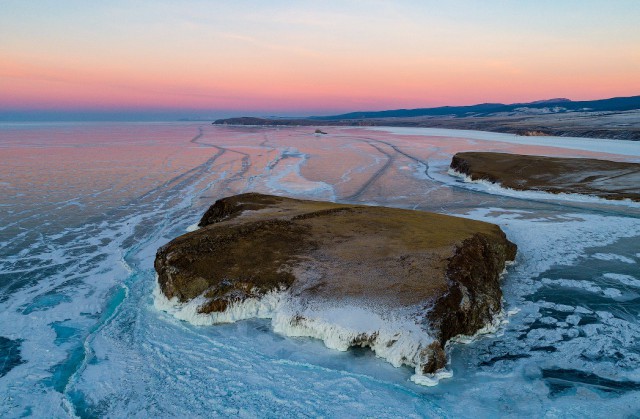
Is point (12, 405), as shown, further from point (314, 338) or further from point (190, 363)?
point (314, 338)

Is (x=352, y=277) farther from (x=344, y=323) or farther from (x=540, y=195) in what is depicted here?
(x=540, y=195)

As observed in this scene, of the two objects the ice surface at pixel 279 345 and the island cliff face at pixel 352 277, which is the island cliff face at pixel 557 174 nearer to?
the ice surface at pixel 279 345

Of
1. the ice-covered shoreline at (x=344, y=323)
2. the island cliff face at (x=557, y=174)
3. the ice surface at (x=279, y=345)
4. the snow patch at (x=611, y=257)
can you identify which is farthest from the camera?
the island cliff face at (x=557, y=174)

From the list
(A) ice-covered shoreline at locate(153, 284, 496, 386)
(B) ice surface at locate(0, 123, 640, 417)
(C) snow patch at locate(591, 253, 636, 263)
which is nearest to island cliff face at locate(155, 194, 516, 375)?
(A) ice-covered shoreline at locate(153, 284, 496, 386)

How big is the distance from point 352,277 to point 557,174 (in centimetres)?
3583

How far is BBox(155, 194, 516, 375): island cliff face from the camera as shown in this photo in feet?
38.5

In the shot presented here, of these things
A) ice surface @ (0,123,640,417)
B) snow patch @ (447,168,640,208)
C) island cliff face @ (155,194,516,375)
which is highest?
island cliff face @ (155,194,516,375)

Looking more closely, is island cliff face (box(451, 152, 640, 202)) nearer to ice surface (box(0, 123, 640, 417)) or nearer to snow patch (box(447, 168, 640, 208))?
snow patch (box(447, 168, 640, 208))

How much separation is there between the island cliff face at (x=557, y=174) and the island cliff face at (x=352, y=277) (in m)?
19.9

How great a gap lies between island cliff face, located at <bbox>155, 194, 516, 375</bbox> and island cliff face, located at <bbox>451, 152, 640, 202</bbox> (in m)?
19.9

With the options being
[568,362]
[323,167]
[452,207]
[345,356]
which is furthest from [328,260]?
[323,167]

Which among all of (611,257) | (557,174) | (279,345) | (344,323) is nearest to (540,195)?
(557,174)

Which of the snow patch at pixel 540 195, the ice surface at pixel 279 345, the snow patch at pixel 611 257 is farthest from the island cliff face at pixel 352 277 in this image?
the snow patch at pixel 540 195

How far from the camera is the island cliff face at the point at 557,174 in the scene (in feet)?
112
